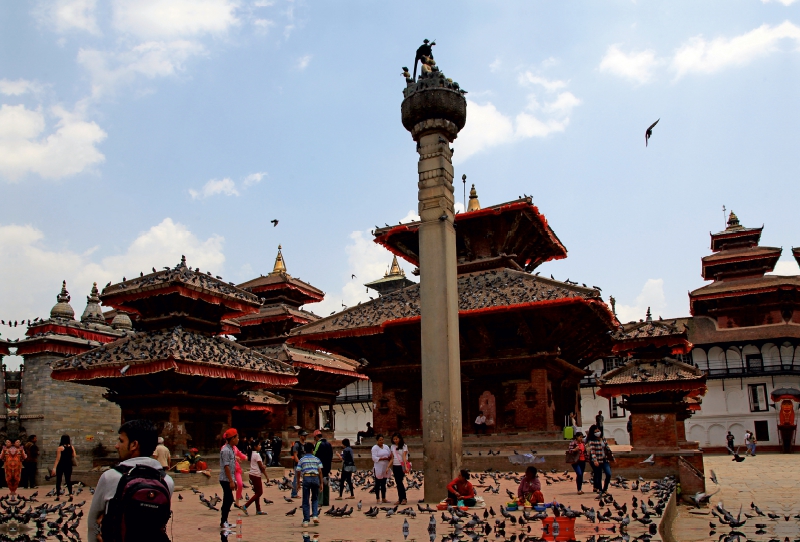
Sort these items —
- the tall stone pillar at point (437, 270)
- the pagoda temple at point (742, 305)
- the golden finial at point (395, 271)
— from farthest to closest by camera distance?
the golden finial at point (395, 271) < the pagoda temple at point (742, 305) < the tall stone pillar at point (437, 270)

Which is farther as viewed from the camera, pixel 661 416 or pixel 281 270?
pixel 281 270

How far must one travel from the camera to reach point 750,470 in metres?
28.8

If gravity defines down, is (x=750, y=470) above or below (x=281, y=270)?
below

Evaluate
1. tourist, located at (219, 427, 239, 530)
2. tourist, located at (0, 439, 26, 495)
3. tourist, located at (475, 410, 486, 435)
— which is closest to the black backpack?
tourist, located at (219, 427, 239, 530)

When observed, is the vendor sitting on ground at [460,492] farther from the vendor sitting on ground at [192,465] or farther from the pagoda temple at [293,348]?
the pagoda temple at [293,348]

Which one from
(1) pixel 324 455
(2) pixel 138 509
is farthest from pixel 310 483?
(2) pixel 138 509

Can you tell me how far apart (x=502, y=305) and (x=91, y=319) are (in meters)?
21.9

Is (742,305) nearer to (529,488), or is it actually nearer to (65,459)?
(529,488)

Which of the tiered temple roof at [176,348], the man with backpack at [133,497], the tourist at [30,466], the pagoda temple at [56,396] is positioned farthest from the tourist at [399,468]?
the pagoda temple at [56,396]

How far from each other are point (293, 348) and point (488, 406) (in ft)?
44.1

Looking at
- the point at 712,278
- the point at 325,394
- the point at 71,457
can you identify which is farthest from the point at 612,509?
the point at 712,278

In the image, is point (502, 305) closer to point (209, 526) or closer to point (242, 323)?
point (209, 526)

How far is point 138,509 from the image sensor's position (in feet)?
13.0

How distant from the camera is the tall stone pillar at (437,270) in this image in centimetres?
1296
